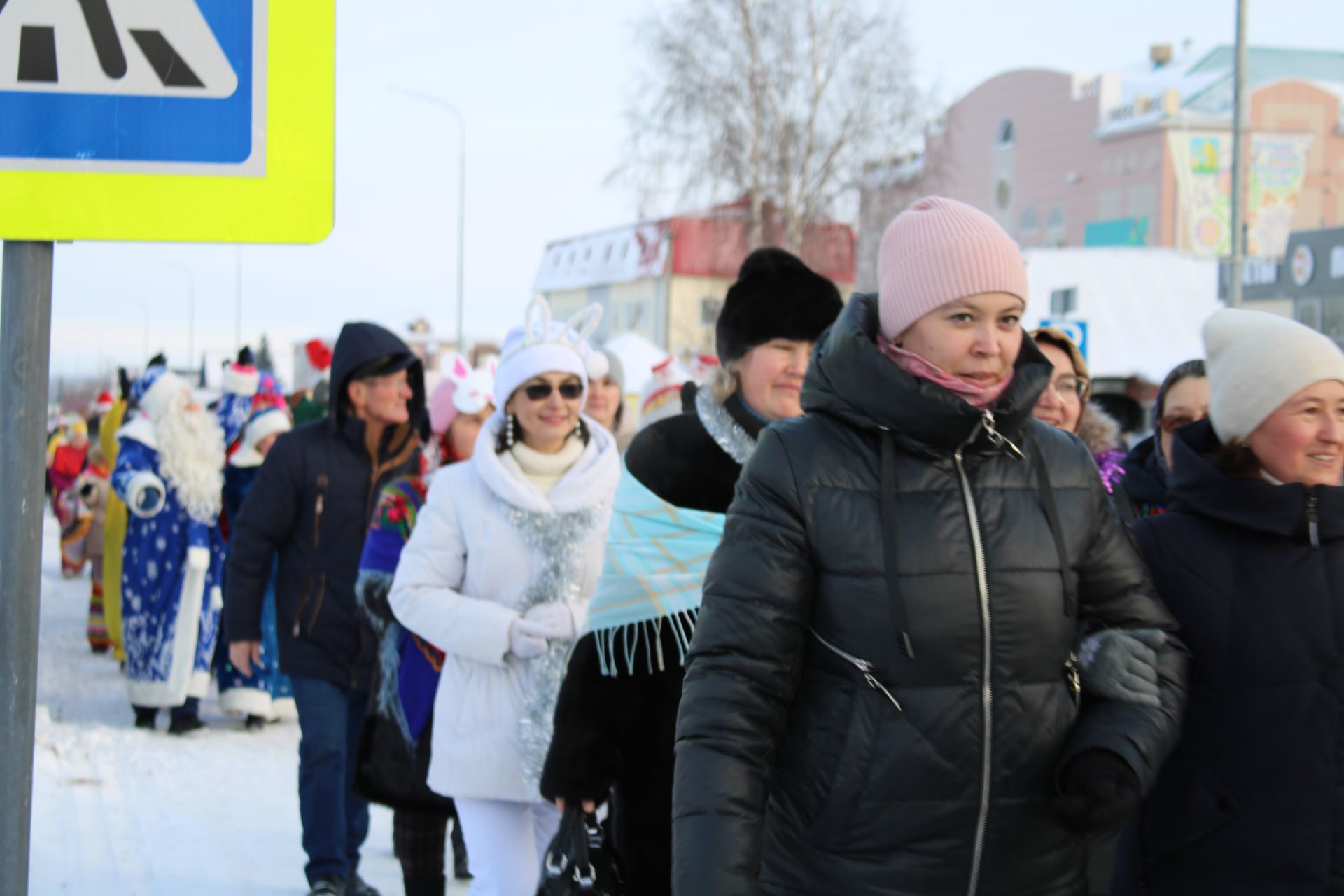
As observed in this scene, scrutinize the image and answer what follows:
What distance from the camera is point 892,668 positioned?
91.0 inches

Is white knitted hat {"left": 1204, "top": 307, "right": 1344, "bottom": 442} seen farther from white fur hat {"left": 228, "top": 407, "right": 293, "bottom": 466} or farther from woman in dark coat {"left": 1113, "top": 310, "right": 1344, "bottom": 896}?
white fur hat {"left": 228, "top": 407, "right": 293, "bottom": 466}

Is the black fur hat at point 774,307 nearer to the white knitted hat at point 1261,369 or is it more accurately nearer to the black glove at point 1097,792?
the white knitted hat at point 1261,369

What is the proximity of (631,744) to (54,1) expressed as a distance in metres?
2.16

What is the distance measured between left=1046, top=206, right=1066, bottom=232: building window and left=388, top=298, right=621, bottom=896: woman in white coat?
43.6m

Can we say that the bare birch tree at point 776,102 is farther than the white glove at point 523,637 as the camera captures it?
Yes

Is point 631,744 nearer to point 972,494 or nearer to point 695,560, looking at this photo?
point 695,560

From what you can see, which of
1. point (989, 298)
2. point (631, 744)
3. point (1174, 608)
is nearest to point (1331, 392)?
point (1174, 608)

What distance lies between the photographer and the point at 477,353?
35062 mm

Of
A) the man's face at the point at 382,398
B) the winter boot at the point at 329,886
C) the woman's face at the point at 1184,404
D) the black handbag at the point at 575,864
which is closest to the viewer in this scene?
the black handbag at the point at 575,864

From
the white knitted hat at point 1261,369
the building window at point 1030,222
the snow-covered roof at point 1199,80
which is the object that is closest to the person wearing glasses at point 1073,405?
the white knitted hat at point 1261,369

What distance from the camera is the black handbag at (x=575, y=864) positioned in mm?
3623

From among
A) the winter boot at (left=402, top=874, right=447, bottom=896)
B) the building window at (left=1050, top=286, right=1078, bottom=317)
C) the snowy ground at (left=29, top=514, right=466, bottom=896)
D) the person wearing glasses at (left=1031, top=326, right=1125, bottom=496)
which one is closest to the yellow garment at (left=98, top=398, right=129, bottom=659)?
the snowy ground at (left=29, top=514, right=466, bottom=896)

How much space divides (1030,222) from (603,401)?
41472 millimetres

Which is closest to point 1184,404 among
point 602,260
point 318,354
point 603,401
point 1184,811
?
point 1184,811
